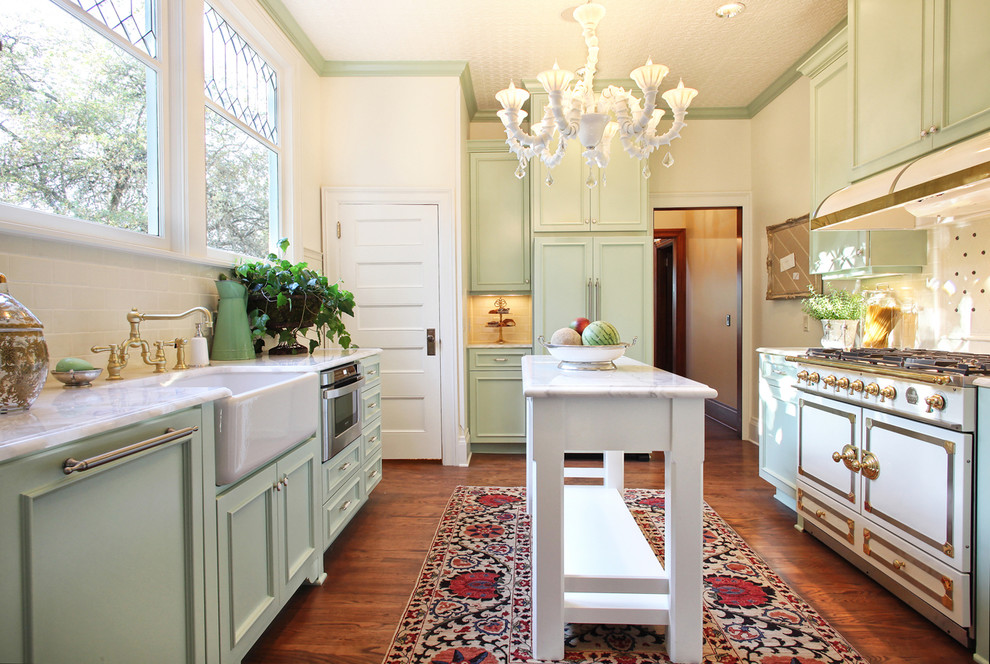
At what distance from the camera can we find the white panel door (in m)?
3.71

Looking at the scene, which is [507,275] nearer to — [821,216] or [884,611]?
[821,216]

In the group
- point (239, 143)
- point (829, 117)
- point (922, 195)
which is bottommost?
point (922, 195)

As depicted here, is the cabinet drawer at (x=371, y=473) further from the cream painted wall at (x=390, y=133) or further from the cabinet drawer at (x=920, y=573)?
the cabinet drawer at (x=920, y=573)

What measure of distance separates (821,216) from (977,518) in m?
1.46

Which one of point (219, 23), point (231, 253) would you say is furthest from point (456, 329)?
point (219, 23)

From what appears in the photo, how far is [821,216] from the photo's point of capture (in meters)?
2.38

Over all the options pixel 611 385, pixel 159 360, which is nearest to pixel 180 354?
pixel 159 360

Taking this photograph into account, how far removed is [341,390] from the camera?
7.39 feet

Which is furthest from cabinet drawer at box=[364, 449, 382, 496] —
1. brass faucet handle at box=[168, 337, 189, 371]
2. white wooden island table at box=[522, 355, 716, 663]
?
white wooden island table at box=[522, 355, 716, 663]

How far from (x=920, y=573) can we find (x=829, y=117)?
2.46 metres

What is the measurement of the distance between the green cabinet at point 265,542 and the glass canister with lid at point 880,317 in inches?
114

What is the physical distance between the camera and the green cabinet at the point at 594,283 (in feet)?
12.8

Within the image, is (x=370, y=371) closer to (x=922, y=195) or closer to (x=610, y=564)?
(x=610, y=564)

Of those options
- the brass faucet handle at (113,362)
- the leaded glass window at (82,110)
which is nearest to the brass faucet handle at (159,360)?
the brass faucet handle at (113,362)
